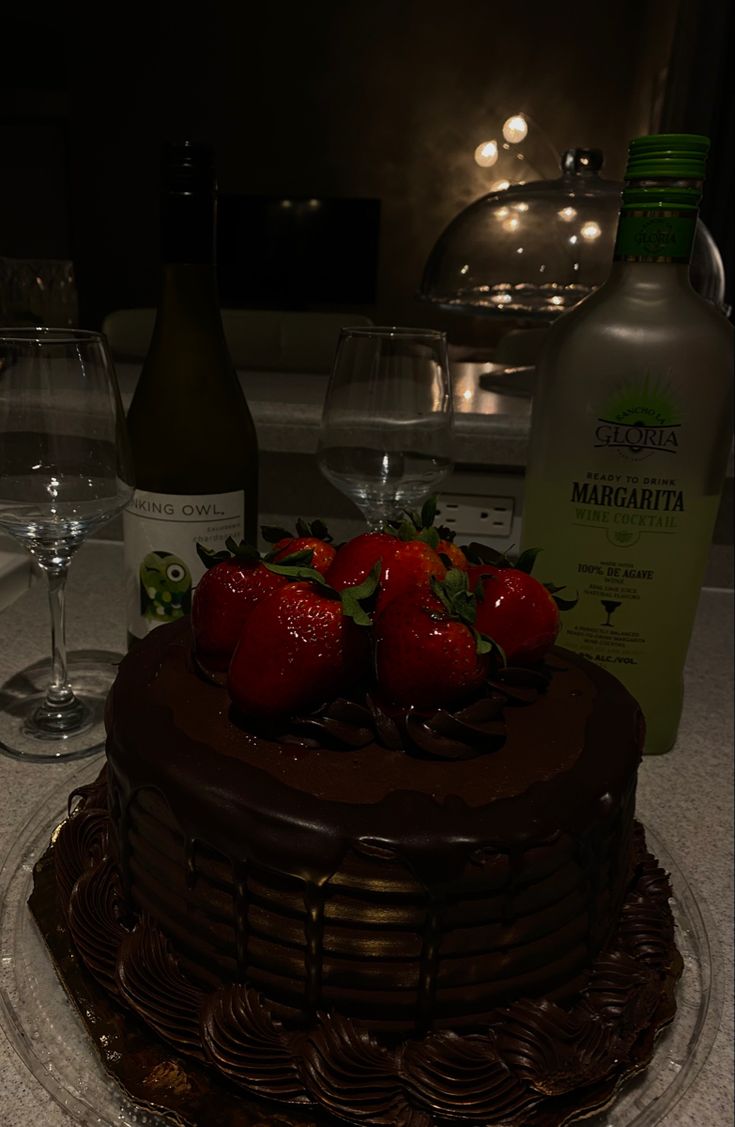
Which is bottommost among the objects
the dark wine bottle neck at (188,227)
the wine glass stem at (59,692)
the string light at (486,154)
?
the wine glass stem at (59,692)

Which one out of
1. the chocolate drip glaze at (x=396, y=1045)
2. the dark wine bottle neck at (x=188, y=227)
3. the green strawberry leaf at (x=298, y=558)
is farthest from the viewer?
the dark wine bottle neck at (x=188, y=227)

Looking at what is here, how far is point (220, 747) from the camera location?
0.50 m

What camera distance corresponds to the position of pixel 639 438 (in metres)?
0.70

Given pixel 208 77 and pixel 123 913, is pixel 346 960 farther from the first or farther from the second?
pixel 208 77

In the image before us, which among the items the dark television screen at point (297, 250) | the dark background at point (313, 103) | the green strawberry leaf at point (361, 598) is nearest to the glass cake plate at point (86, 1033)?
the green strawberry leaf at point (361, 598)

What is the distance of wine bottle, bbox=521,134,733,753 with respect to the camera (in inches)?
26.0

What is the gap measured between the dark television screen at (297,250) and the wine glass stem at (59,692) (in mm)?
4799

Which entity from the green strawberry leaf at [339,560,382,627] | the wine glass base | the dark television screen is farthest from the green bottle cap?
the dark television screen

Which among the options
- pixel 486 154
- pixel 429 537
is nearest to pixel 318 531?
pixel 429 537

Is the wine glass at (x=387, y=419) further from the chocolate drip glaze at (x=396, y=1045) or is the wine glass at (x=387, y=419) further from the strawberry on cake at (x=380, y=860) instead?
the chocolate drip glaze at (x=396, y=1045)

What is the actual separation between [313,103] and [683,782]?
17.1 ft

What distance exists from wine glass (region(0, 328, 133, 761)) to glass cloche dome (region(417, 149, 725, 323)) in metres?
0.70

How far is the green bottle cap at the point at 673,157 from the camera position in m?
0.61

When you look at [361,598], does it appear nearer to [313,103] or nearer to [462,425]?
[462,425]
